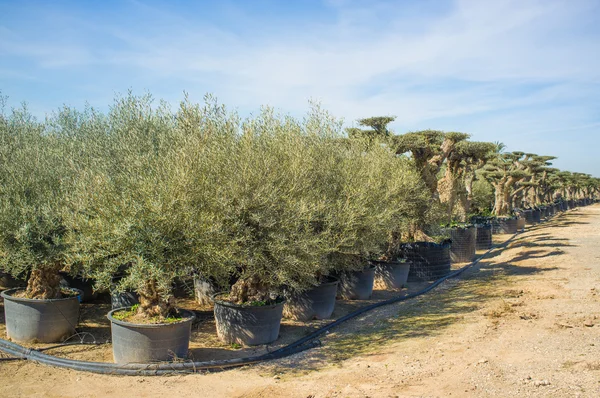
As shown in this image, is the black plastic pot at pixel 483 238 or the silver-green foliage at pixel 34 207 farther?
the black plastic pot at pixel 483 238

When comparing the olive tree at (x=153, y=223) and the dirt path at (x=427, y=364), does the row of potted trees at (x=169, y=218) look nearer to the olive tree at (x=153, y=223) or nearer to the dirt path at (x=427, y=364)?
the olive tree at (x=153, y=223)

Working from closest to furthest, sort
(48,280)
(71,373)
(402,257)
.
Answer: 1. (71,373)
2. (48,280)
3. (402,257)

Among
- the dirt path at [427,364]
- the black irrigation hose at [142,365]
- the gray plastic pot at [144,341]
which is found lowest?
the dirt path at [427,364]

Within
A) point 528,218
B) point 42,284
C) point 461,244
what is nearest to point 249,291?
point 42,284

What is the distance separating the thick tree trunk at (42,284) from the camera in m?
7.21

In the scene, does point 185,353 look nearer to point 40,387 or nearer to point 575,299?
point 40,387

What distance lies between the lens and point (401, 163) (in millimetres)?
12398

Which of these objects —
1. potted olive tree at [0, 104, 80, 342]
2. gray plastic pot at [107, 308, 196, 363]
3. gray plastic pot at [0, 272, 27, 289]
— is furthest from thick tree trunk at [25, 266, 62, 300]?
gray plastic pot at [0, 272, 27, 289]

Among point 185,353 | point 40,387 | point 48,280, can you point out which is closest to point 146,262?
point 185,353

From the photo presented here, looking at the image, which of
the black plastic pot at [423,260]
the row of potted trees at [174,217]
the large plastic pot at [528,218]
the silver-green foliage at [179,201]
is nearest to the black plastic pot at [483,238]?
the black plastic pot at [423,260]

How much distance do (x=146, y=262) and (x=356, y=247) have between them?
14.3 feet

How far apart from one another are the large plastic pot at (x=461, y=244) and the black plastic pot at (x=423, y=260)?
344 centimetres

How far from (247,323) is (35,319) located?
122 inches

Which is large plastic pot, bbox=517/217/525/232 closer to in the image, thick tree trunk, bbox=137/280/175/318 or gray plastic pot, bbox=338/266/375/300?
gray plastic pot, bbox=338/266/375/300
